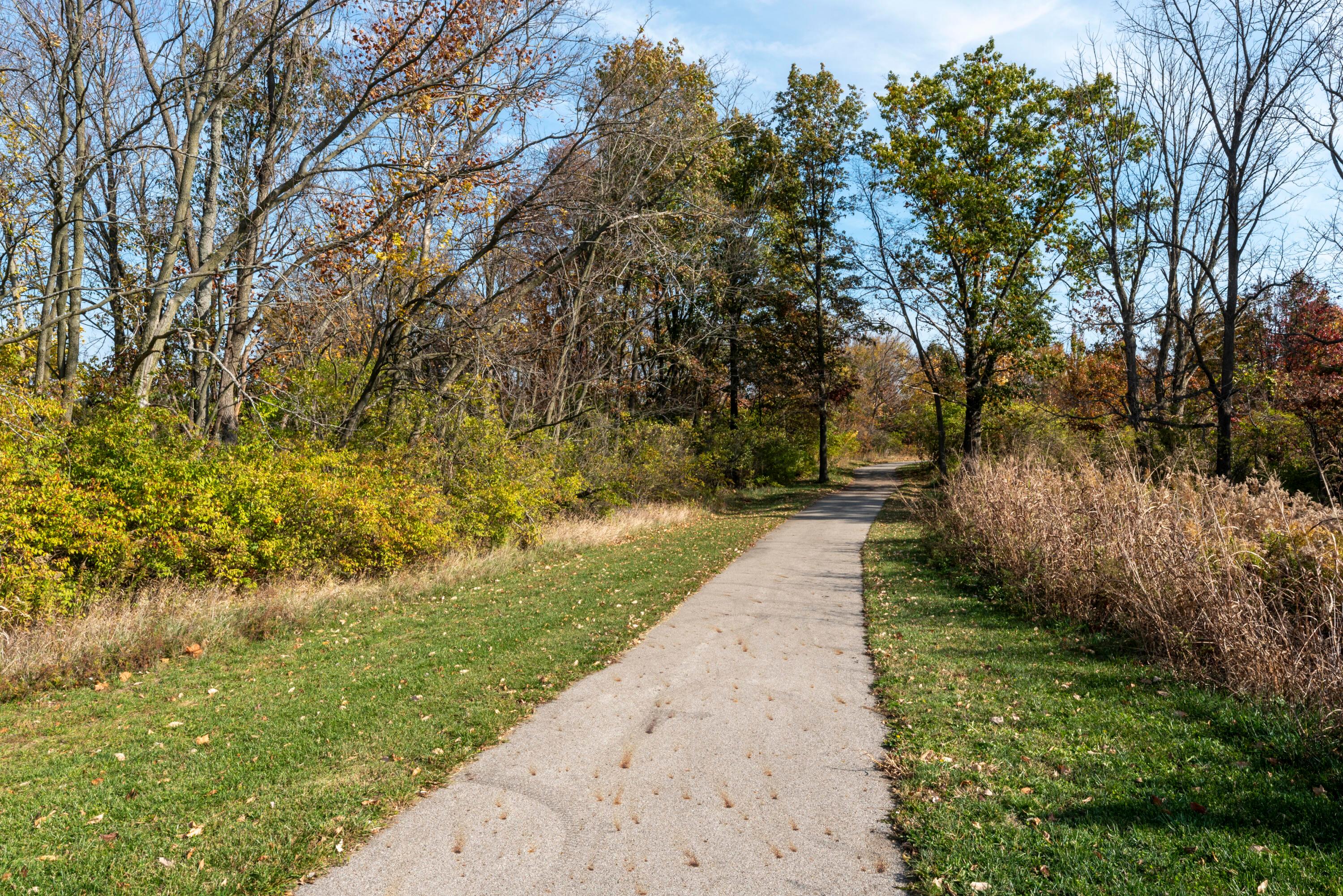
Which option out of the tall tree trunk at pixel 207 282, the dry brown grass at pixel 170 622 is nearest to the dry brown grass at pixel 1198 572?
the dry brown grass at pixel 170 622

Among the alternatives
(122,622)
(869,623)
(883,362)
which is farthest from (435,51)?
(883,362)

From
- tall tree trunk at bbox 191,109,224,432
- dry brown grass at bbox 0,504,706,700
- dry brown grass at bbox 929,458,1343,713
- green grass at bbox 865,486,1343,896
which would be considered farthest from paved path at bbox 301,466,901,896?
tall tree trunk at bbox 191,109,224,432

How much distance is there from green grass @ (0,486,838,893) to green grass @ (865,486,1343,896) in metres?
2.99

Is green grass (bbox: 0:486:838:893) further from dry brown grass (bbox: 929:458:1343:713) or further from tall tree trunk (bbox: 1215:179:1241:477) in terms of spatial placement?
tall tree trunk (bbox: 1215:179:1241:477)

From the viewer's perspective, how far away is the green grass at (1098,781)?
343 cm

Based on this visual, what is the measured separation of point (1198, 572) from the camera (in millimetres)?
6480

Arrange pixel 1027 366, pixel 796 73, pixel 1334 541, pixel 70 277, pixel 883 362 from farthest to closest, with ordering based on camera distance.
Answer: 1. pixel 883 362
2. pixel 796 73
3. pixel 1027 366
4. pixel 70 277
5. pixel 1334 541

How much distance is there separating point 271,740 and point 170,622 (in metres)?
3.55

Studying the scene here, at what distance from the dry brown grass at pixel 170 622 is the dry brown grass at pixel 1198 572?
8.29 meters

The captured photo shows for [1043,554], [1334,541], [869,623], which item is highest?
[1334,541]

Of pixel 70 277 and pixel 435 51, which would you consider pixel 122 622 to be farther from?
pixel 435 51

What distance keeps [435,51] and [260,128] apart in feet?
16.1

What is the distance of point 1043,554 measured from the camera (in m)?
9.09

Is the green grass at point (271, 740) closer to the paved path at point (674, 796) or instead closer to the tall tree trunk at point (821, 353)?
the paved path at point (674, 796)
